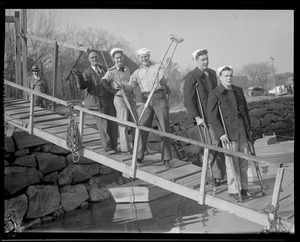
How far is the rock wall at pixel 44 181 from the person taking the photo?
25.8ft

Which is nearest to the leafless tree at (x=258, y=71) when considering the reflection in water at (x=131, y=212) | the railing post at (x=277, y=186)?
the railing post at (x=277, y=186)

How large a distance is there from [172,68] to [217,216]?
2746 millimetres

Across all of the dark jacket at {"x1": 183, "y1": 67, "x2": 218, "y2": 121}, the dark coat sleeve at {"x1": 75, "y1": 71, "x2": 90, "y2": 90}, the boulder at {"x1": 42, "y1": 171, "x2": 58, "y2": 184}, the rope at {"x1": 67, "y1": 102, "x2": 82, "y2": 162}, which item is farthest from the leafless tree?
the boulder at {"x1": 42, "y1": 171, "x2": 58, "y2": 184}

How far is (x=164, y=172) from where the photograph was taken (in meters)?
6.10

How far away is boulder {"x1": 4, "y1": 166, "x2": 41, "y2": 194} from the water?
2.87 ft

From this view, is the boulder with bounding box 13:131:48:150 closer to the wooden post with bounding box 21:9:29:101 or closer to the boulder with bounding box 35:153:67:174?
the boulder with bounding box 35:153:67:174

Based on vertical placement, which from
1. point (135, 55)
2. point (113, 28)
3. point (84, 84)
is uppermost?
point (113, 28)

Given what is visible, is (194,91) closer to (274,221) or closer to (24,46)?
(274,221)

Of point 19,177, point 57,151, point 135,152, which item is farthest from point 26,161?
point 135,152

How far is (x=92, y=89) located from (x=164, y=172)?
1736mm

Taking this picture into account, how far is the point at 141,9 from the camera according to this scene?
5.83 metres

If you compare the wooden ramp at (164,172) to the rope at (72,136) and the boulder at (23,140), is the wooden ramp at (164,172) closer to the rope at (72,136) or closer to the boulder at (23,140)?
the rope at (72,136)
